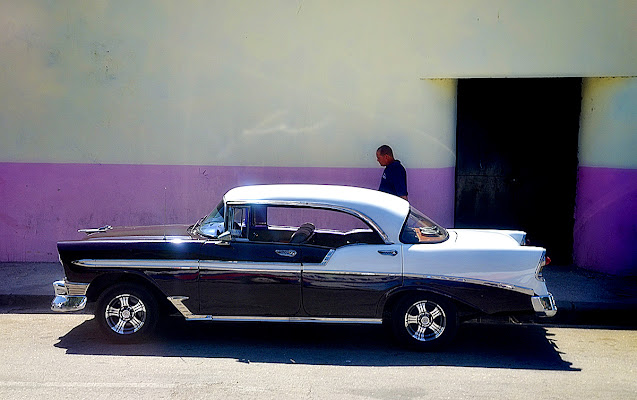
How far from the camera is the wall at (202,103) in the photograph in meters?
9.80

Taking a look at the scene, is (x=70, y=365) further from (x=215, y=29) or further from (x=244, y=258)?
(x=215, y=29)

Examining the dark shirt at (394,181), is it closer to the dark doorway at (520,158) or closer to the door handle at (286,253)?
the dark doorway at (520,158)

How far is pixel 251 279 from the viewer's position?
20.9ft

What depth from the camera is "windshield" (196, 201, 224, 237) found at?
654 centimetres

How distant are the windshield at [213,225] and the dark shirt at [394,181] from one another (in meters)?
2.94

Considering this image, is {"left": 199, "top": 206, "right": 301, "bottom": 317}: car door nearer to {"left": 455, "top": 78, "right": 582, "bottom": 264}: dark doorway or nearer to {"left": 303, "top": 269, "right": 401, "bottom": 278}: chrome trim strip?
{"left": 303, "top": 269, "right": 401, "bottom": 278}: chrome trim strip

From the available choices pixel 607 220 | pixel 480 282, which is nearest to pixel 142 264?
pixel 480 282

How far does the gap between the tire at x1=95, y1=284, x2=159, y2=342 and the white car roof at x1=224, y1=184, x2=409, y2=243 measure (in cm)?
119

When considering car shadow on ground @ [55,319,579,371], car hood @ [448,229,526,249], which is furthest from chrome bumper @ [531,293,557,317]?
car hood @ [448,229,526,249]

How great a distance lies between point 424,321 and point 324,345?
98 centimetres

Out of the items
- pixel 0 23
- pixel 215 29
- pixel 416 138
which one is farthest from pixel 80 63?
pixel 416 138

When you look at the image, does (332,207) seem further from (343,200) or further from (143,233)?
(143,233)

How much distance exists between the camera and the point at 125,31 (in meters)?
9.95

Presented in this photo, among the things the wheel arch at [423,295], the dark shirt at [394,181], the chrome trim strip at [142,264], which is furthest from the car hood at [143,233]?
the dark shirt at [394,181]
